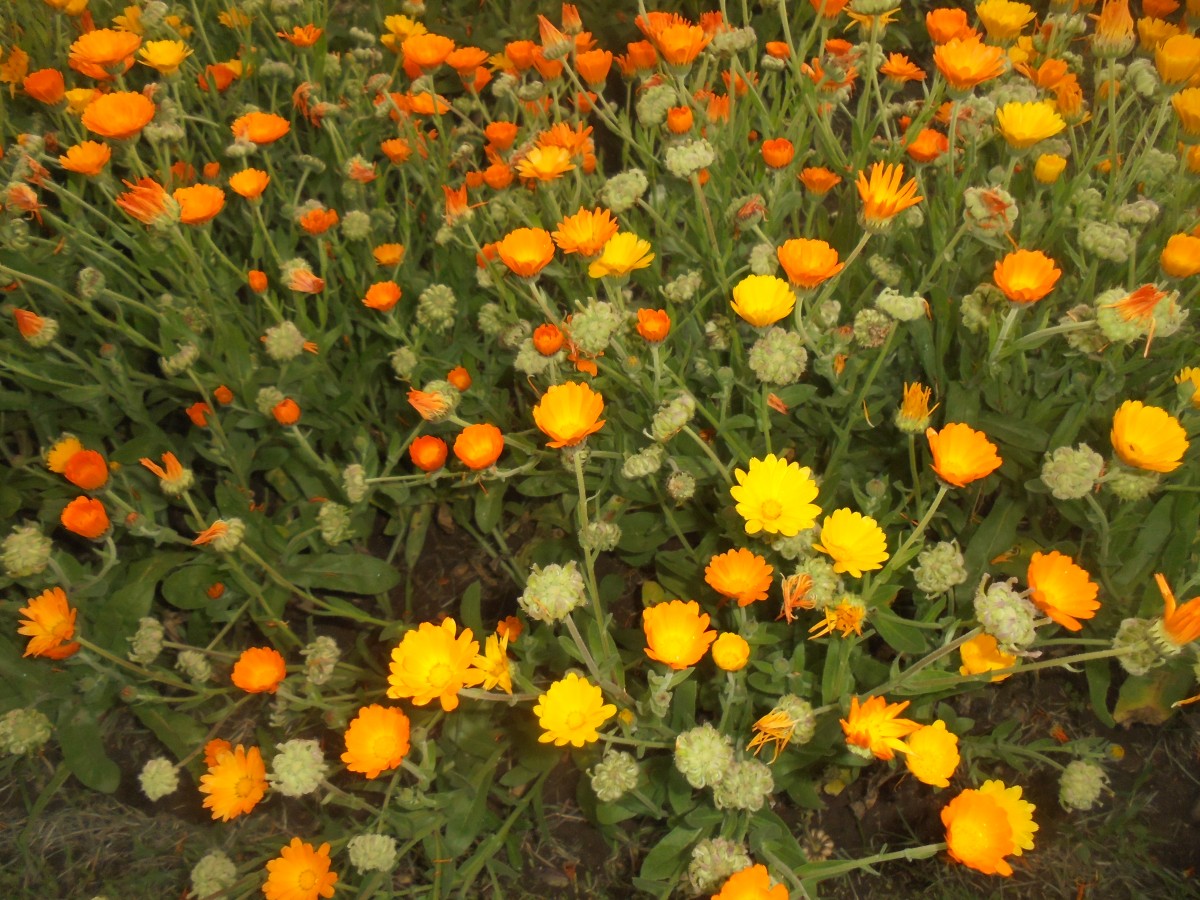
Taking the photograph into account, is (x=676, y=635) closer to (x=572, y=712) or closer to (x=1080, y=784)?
(x=572, y=712)

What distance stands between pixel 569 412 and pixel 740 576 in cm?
47

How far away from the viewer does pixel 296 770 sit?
176 centimetres

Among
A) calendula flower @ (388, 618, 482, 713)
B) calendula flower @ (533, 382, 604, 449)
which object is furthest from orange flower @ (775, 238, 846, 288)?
calendula flower @ (388, 618, 482, 713)

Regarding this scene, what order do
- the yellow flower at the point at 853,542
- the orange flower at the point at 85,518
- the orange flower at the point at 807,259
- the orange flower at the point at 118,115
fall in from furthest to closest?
the orange flower at the point at 118,115 < the orange flower at the point at 85,518 < the orange flower at the point at 807,259 < the yellow flower at the point at 853,542

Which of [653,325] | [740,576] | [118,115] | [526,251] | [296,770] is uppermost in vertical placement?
[118,115]

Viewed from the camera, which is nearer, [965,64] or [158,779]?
[965,64]

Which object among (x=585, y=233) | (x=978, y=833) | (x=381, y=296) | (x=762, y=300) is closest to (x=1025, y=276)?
(x=762, y=300)

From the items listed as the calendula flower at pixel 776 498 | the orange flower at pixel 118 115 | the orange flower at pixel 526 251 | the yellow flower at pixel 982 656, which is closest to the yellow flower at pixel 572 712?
the calendula flower at pixel 776 498

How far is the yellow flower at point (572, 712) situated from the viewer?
1512 mm

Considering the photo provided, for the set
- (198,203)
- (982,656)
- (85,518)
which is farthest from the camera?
(198,203)

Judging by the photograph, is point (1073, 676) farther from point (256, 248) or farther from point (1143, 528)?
point (256, 248)

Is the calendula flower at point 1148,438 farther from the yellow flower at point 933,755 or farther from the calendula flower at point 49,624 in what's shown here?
the calendula flower at point 49,624

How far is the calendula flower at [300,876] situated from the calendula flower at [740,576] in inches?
39.4

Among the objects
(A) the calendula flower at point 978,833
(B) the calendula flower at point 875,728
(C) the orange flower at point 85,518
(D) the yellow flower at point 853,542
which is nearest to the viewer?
(A) the calendula flower at point 978,833
